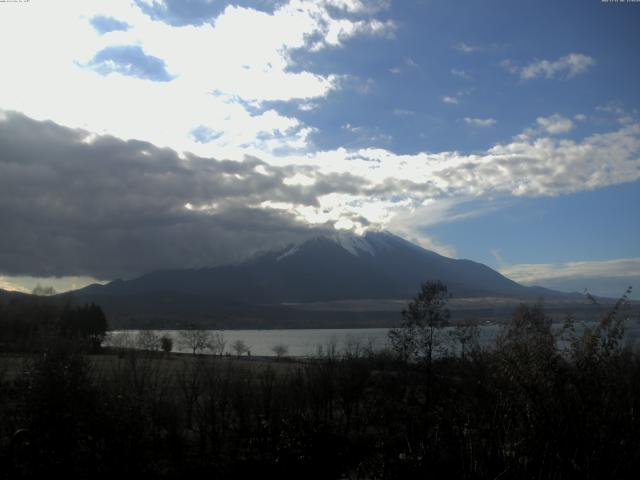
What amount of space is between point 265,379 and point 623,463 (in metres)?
17.3

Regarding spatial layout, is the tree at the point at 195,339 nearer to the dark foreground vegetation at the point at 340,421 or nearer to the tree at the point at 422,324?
the tree at the point at 422,324

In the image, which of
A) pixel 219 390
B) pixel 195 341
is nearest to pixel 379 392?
pixel 219 390

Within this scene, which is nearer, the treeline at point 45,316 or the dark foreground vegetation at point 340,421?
the dark foreground vegetation at point 340,421

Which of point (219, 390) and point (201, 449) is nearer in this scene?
point (201, 449)

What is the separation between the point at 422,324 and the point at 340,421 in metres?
15.1

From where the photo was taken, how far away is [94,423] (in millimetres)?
16359

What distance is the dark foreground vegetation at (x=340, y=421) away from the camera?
9.52 m

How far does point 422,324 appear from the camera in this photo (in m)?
40.1

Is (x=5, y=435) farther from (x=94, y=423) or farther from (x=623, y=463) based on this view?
(x=623, y=463)

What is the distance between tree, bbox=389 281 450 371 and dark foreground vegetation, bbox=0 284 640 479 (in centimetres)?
485

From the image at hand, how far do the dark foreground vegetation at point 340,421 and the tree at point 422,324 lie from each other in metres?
4.85

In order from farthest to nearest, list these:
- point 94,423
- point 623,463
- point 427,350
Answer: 1. point 427,350
2. point 94,423
3. point 623,463

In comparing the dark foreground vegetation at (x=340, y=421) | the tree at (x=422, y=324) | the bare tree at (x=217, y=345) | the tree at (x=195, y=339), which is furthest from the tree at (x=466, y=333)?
the tree at (x=195, y=339)

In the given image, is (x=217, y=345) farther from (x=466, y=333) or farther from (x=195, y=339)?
(x=466, y=333)
